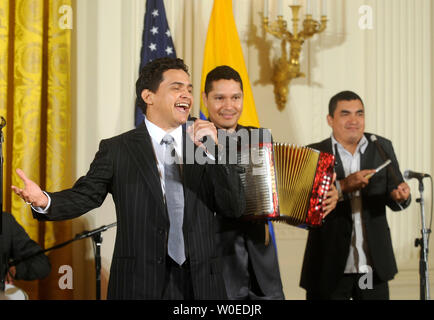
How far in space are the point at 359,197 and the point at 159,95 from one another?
1.66 m

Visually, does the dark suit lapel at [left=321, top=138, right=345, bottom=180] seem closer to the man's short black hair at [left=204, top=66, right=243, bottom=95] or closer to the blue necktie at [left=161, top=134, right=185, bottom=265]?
the man's short black hair at [left=204, top=66, right=243, bottom=95]

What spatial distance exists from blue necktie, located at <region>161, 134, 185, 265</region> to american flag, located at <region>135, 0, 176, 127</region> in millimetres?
1716

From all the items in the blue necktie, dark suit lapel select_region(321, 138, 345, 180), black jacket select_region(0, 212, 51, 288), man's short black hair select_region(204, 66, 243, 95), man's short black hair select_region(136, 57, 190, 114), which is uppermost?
man's short black hair select_region(204, 66, 243, 95)

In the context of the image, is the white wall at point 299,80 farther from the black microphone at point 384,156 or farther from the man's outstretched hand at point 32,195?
the man's outstretched hand at point 32,195

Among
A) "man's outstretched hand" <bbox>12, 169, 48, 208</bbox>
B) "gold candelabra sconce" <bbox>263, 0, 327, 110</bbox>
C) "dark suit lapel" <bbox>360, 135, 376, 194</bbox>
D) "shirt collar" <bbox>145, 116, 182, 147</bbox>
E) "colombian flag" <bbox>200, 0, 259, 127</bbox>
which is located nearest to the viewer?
"man's outstretched hand" <bbox>12, 169, 48, 208</bbox>

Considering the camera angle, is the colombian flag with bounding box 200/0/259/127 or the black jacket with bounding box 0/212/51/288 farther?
the colombian flag with bounding box 200/0/259/127

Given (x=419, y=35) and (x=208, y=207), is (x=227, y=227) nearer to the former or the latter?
(x=208, y=207)

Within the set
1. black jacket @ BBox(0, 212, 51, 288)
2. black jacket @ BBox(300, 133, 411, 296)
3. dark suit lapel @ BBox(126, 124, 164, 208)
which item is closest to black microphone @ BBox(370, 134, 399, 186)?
black jacket @ BBox(300, 133, 411, 296)

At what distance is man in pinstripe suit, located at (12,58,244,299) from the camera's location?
2105 mm

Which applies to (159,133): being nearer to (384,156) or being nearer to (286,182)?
(286,182)

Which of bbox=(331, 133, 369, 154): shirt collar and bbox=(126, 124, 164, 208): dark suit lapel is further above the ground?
bbox=(331, 133, 369, 154): shirt collar

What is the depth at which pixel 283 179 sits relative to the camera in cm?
286

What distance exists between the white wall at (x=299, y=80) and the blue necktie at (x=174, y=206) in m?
1.76

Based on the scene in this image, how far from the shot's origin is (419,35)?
498cm
